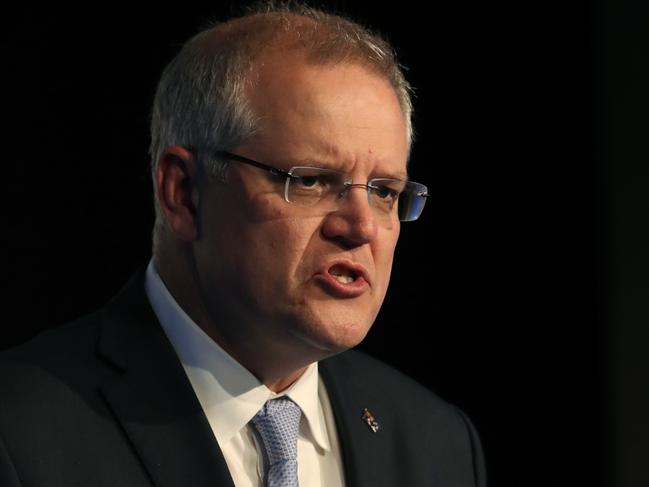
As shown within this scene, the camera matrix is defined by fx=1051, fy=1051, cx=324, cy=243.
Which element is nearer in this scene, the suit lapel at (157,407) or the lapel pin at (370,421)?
the suit lapel at (157,407)

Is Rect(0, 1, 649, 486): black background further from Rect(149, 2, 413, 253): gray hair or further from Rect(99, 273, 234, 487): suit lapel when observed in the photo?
Rect(99, 273, 234, 487): suit lapel

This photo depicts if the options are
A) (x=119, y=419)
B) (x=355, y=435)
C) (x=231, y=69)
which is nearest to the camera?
(x=119, y=419)

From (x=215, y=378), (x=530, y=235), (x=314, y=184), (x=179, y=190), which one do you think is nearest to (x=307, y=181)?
(x=314, y=184)

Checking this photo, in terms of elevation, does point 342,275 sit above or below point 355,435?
above

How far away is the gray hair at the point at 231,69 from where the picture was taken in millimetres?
1939

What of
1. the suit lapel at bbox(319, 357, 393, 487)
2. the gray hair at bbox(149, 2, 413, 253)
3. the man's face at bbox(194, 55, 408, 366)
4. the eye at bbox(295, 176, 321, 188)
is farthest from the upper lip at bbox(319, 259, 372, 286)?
the suit lapel at bbox(319, 357, 393, 487)

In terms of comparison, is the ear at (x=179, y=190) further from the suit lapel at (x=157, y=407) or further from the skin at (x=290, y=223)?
the suit lapel at (x=157, y=407)

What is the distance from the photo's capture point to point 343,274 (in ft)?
6.23

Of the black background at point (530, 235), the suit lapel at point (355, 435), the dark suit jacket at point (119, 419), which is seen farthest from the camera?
the black background at point (530, 235)

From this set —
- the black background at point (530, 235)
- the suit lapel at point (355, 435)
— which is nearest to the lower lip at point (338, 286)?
the suit lapel at point (355, 435)

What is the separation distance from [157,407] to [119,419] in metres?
0.08

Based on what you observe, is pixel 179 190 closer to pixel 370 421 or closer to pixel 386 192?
pixel 386 192

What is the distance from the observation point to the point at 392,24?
9.51ft

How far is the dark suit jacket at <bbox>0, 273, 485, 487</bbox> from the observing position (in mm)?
1788
